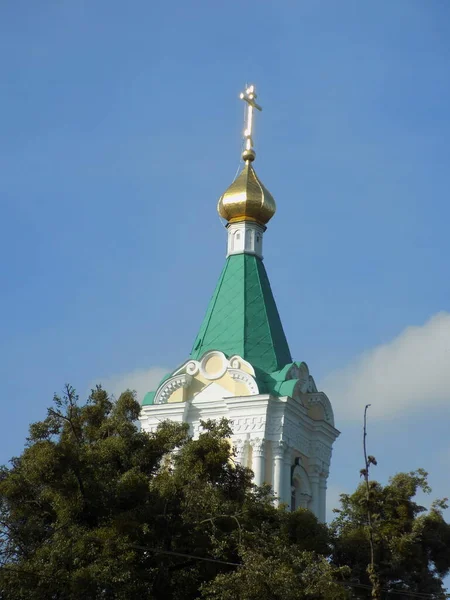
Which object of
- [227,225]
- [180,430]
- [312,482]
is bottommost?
[180,430]

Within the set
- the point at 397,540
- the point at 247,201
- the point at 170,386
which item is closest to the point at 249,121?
the point at 247,201

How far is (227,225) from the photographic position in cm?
2981

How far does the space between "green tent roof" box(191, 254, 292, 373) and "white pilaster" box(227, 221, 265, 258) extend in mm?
379

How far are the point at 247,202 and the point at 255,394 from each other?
5.51m

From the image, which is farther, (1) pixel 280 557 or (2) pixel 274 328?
(2) pixel 274 328

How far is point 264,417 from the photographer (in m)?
25.9

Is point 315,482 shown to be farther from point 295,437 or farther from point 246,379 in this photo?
point 246,379

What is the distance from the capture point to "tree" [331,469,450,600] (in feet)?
66.5

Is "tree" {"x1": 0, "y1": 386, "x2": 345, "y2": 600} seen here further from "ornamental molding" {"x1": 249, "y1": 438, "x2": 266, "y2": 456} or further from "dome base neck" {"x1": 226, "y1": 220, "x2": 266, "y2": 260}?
"dome base neck" {"x1": 226, "y1": 220, "x2": 266, "y2": 260}

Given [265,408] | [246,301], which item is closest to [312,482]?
[265,408]

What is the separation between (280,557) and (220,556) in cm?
89

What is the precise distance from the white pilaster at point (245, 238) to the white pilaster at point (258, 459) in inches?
204

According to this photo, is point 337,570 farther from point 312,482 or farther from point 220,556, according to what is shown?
point 312,482

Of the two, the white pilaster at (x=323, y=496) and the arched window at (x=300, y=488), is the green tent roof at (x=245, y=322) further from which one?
the white pilaster at (x=323, y=496)
